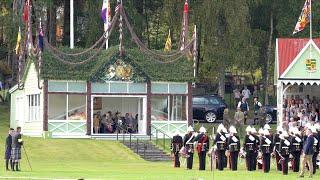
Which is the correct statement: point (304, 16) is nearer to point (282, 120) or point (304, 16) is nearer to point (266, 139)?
point (282, 120)

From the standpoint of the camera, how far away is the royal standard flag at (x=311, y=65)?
50800 mm

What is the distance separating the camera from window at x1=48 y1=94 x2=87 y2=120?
55500mm

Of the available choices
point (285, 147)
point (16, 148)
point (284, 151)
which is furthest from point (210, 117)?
point (284, 151)

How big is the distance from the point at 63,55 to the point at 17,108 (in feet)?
29.5

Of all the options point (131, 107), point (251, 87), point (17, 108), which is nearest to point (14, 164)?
point (131, 107)

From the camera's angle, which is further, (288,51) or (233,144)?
(288,51)

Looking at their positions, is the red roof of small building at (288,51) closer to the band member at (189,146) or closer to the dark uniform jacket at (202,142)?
the band member at (189,146)

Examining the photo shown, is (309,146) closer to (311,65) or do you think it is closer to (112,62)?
(311,65)

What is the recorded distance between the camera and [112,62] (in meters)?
55.7

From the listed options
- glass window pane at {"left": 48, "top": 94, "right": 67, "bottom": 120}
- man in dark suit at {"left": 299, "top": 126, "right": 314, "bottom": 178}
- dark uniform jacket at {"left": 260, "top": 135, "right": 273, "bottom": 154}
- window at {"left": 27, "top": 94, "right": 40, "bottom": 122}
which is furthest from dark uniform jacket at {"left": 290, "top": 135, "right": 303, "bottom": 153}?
window at {"left": 27, "top": 94, "right": 40, "bottom": 122}

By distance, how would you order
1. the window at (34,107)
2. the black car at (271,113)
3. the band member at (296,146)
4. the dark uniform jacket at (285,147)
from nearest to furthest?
1. the dark uniform jacket at (285,147)
2. the band member at (296,146)
3. the window at (34,107)
4. the black car at (271,113)

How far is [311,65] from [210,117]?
1282cm

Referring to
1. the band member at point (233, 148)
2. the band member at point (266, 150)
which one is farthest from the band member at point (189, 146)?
the band member at point (266, 150)

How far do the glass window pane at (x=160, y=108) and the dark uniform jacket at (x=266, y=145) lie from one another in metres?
19.2
